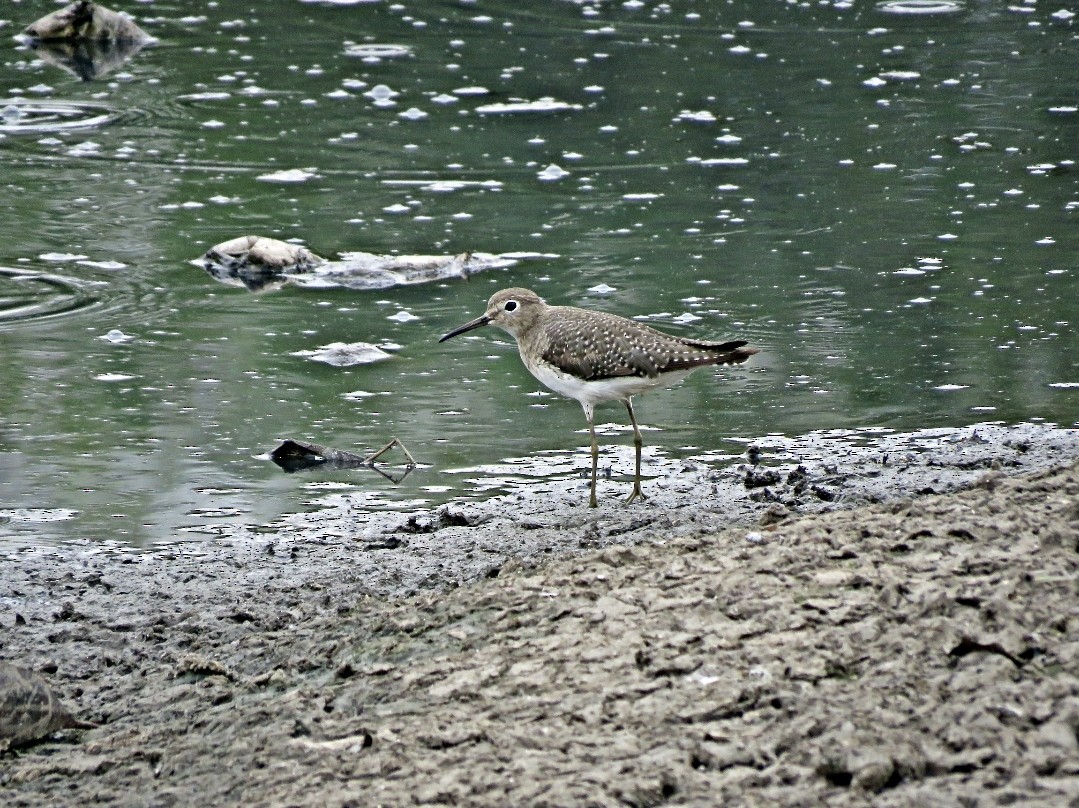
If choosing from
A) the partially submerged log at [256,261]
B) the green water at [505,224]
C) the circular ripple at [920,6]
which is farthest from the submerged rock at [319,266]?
the circular ripple at [920,6]

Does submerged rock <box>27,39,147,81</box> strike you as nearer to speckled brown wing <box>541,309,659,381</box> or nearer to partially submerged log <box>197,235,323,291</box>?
partially submerged log <box>197,235,323,291</box>

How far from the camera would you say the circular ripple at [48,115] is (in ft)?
49.5

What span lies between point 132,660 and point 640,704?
2.25 meters

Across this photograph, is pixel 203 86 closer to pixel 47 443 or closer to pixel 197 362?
pixel 197 362

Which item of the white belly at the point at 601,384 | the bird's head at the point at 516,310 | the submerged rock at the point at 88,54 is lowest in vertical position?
the submerged rock at the point at 88,54

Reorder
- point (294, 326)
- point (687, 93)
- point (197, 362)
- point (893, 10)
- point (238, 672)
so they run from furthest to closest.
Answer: point (893, 10)
point (687, 93)
point (294, 326)
point (197, 362)
point (238, 672)

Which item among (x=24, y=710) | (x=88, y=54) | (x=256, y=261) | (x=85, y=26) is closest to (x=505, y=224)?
(x=256, y=261)

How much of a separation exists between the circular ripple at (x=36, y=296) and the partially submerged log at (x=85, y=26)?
27.1ft

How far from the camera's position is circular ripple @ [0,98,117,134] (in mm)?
15094

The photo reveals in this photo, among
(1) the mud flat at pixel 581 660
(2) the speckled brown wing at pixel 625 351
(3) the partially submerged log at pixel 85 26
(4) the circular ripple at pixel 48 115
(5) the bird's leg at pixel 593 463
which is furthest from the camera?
(3) the partially submerged log at pixel 85 26

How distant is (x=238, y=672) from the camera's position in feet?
18.7

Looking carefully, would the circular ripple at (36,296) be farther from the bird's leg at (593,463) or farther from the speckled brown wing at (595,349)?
the bird's leg at (593,463)

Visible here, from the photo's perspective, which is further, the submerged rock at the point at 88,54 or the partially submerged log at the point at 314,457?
the submerged rock at the point at 88,54

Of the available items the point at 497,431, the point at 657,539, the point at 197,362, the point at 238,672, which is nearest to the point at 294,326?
the point at 197,362
